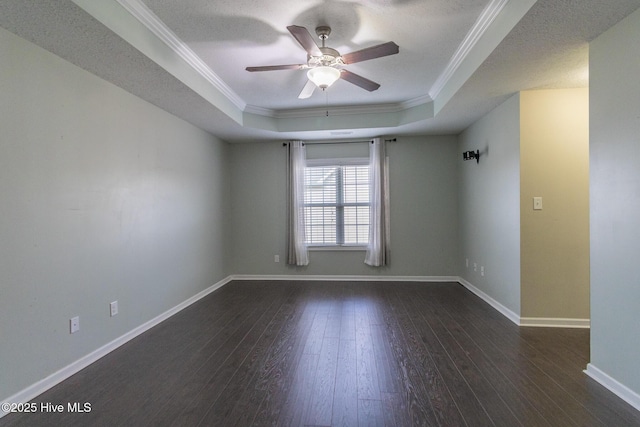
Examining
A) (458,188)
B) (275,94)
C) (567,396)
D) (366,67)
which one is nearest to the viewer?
(567,396)

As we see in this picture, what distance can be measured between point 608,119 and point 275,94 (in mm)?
3198

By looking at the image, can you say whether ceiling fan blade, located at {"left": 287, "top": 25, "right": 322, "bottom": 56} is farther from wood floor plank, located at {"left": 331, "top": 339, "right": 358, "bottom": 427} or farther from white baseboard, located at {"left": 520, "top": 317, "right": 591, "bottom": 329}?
white baseboard, located at {"left": 520, "top": 317, "right": 591, "bottom": 329}

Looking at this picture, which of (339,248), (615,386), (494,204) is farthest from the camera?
(339,248)

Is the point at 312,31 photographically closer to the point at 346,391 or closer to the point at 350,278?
the point at 346,391

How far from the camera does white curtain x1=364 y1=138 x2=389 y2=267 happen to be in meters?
5.00

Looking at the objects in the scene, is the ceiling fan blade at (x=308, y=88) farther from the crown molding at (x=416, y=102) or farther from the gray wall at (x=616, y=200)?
the gray wall at (x=616, y=200)

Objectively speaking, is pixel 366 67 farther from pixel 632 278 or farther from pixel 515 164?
pixel 632 278

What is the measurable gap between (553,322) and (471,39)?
278cm

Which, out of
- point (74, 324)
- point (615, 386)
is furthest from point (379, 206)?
point (74, 324)

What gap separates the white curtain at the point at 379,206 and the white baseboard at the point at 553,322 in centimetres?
218

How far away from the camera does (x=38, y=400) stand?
1.99 meters

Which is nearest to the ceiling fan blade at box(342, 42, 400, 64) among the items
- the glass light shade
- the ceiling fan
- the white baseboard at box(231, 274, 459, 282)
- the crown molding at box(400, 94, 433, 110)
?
the ceiling fan

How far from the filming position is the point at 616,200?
1.99m

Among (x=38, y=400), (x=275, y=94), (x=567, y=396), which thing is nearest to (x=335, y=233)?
(x=275, y=94)
